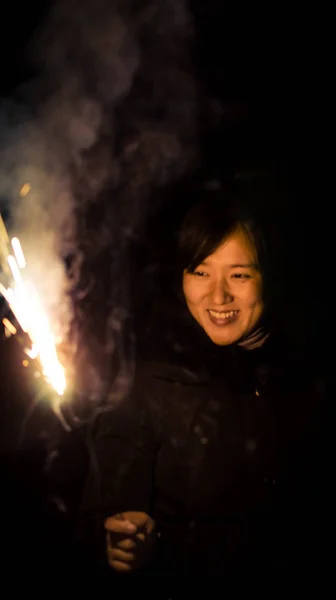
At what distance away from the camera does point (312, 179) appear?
315cm

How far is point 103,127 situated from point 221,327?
1.90 metres

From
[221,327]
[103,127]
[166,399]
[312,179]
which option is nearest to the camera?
[221,327]

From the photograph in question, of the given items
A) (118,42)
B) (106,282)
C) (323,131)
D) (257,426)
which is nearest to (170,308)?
(106,282)

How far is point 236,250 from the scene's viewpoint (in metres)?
2.41

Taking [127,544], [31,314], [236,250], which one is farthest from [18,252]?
[127,544]

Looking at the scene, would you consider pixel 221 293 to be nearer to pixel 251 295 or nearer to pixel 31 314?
pixel 251 295

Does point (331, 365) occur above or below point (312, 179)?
below

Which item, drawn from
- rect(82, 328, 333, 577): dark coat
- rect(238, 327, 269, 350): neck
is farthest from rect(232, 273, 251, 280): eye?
rect(82, 328, 333, 577): dark coat

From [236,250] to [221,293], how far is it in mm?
255

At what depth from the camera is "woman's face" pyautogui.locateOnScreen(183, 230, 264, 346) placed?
7.95 feet

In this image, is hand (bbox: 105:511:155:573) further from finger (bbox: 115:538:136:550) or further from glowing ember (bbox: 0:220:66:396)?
glowing ember (bbox: 0:220:66:396)

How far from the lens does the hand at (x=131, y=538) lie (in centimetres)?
229

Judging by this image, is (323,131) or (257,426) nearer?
(257,426)

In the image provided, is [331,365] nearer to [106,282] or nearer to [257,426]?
[257,426]
